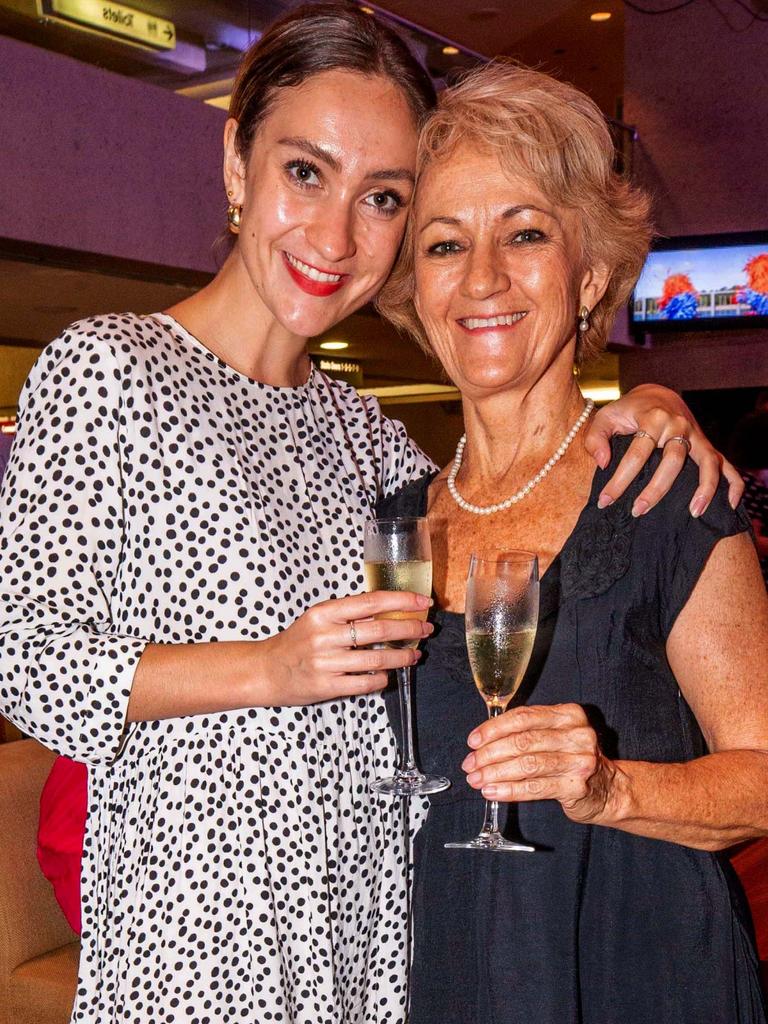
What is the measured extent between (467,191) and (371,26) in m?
0.32

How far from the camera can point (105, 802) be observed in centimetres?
172

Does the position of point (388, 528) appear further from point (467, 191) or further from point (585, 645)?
point (467, 191)

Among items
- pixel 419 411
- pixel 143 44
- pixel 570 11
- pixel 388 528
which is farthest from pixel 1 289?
pixel 419 411

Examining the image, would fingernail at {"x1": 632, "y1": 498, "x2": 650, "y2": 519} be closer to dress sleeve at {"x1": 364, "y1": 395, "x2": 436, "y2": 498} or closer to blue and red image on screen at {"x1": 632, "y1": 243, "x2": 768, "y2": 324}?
dress sleeve at {"x1": 364, "y1": 395, "x2": 436, "y2": 498}

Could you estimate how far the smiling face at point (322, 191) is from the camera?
1.83 meters

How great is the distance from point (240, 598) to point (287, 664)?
0.24 metres

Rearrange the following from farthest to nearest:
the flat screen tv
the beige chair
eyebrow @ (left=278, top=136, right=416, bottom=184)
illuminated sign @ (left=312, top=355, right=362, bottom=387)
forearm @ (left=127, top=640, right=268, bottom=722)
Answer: illuminated sign @ (left=312, top=355, right=362, bottom=387) → the flat screen tv → the beige chair → eyebrow @ (left=278, top=136, right=416, bottom=184) → forearm @ (left=127, top=640, right=268, bottom=722)

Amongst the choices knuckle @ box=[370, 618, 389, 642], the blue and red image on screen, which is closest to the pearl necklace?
knuckle @ box=[370, 618, 389, 642]

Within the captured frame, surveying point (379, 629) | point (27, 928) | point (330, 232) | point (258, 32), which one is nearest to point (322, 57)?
point (330, 232)

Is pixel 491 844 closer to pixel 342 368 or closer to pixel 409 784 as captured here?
pixel 409 784

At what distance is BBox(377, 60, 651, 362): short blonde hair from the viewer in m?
1.83

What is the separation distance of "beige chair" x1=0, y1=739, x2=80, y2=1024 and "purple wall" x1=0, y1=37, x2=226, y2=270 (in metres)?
3.28

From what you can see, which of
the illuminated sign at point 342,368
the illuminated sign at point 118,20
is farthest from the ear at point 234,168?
the illuminated sign at point 342,368

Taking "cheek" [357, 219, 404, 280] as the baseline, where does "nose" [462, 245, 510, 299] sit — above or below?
below
